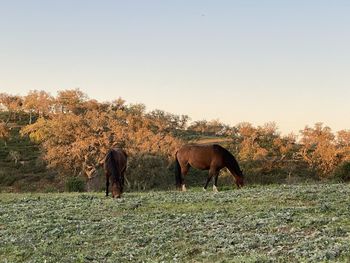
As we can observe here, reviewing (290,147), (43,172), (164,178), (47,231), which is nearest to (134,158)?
(164,178)

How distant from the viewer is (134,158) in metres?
51.5

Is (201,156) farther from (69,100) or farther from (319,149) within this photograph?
(69,100)

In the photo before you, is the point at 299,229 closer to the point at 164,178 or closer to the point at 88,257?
the point at 88,257

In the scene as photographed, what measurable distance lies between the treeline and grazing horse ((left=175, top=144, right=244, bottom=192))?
1606cm

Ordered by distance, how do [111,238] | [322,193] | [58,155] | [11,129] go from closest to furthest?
1. [111,238]
2. [322,193]
3. [58,155]
4. [11,129]

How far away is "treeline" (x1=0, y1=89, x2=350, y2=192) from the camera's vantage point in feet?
170

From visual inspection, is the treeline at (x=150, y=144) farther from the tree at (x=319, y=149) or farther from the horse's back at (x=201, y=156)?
the horse's back at (x=201, y=156)

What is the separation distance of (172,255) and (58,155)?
5302cm

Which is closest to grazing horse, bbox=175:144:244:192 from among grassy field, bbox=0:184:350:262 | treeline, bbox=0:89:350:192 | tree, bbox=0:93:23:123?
grassy field, bbox=0:184:350:262

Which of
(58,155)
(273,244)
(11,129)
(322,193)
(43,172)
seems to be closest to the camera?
(273,244)

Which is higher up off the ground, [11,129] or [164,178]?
[11,129]

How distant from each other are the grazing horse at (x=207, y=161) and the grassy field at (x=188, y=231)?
6.93 metres

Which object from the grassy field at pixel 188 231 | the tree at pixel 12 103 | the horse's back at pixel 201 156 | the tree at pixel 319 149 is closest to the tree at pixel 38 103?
the tree at pixel 12 103

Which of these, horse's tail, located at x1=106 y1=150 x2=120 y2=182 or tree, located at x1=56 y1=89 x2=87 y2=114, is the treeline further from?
horse's tail, located at x1=106 y1=150 x2=120 y2=182
